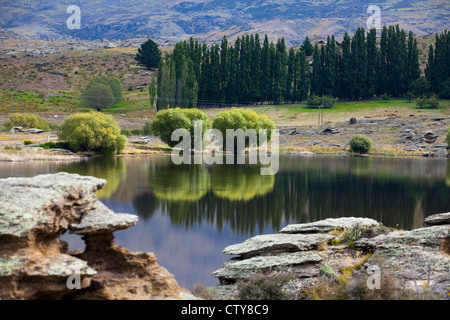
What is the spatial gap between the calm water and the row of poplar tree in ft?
145

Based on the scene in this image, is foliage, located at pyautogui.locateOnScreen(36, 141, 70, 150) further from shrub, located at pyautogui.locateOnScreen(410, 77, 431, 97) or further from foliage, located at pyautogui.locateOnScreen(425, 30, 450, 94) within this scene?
foliage, located at pyautogui.locateOnScreen(425, 30, 450, 94)

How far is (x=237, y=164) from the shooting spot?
55.2m

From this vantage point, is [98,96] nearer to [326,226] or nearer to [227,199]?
[227,199]

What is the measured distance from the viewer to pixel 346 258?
1470cm

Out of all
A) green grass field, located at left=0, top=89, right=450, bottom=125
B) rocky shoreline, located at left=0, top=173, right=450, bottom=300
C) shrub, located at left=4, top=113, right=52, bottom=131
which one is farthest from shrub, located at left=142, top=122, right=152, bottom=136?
rocky shoreline, located at left=0, top=173, right=450, bottom=300

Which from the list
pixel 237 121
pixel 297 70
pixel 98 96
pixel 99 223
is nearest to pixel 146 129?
pixel 237 121

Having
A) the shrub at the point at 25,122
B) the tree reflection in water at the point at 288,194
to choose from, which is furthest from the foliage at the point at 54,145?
the shrub at the point at 25,122

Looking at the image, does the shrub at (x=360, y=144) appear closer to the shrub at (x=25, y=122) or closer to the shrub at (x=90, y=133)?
the shrub at (x=90, y=133)

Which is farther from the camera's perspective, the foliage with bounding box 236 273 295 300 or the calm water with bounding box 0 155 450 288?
the calm water with bounding box 0 155 450 288

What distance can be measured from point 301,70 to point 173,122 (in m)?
42.5

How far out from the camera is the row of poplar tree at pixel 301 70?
9575cm

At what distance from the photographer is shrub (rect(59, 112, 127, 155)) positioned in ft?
182
